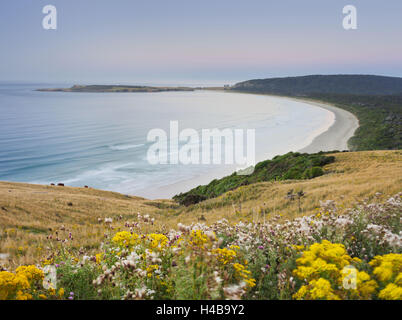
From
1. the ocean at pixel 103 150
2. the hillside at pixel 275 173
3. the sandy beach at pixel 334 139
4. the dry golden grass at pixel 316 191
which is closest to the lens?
the dry golden grass at pixel 316 191

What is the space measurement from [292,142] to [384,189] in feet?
185

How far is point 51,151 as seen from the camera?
6003 cm

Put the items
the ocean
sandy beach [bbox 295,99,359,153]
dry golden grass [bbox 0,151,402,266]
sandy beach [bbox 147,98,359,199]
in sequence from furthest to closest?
1. sandy beach [bbox 295,99,359,153]
2. the ocean
3. sandy beach [bbox 147,98,359,199]
4. dry golden grass [bbox 0,151,402,266]

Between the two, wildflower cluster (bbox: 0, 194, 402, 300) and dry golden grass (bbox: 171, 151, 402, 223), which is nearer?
Result: wildflower cluster (bbox: 0, 194, 402, 300)

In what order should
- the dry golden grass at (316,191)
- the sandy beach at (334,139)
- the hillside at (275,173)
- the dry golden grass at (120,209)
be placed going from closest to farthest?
the dry golden grass at (120,209)
the dry golden grass at (316,191)
the hillside at (275,173)
the sandy beach at (334,139)

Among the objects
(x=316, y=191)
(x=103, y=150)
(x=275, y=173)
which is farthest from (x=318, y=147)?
(x=103, y=150)

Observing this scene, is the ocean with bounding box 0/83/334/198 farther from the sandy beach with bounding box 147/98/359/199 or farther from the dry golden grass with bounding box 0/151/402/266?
the dry golden grass with bounding box 0/151/402/266

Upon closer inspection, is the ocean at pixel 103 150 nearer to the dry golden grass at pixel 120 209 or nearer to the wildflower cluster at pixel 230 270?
the dry golden grass at pixel 120 209

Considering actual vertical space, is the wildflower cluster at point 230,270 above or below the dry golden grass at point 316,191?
above

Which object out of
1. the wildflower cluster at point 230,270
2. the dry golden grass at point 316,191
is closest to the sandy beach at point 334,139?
the dry golden grass at point 316,191

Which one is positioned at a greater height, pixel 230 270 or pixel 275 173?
pixel 230 270

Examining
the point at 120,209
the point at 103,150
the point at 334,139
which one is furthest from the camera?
the point at 334,139

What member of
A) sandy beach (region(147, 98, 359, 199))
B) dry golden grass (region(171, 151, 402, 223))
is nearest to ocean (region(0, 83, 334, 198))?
sandy beach (region(147, 98, 359, 199))

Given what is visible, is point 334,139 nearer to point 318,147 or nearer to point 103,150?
point 318,147
